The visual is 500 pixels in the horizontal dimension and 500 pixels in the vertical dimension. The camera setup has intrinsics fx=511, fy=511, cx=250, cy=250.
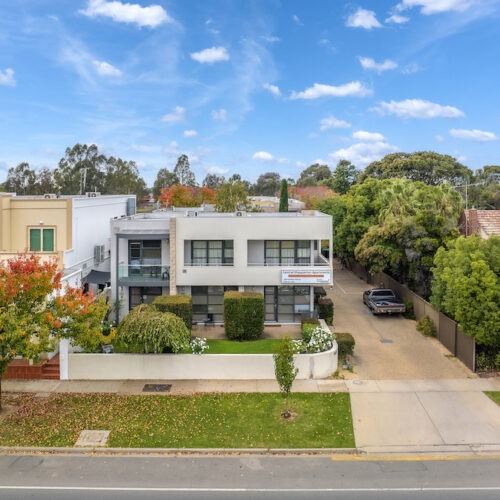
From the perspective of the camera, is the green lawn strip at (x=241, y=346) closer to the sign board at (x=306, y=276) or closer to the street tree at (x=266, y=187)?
the sign board at (x=306, y=276)

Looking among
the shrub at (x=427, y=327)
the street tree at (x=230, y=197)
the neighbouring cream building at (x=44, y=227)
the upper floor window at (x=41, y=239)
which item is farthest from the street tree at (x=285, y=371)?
the street tree at (x=230, y=197)

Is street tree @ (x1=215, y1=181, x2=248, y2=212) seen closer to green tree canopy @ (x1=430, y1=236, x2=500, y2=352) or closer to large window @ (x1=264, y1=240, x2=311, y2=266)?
large window @ (x1=264, y1=240, x2=311, y2=266)

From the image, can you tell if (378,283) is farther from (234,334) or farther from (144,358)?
(144,358)

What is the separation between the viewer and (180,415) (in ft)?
55.5

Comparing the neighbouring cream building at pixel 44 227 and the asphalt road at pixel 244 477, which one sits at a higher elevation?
the neighbouring cream building at pixel 44 227

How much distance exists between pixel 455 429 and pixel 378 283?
24.5 meters

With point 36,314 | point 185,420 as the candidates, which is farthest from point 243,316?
point 36,314

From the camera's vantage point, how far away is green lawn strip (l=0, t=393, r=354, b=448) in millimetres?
15227

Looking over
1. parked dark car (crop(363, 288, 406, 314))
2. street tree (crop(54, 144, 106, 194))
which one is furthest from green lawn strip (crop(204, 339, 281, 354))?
street tree (crop(54, 144, 106, 194))

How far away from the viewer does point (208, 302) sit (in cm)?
2739

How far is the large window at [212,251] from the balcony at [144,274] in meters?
1.76

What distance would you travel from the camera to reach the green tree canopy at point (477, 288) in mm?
19672

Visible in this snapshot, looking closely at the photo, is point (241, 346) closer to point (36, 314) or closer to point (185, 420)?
point (185, 420)

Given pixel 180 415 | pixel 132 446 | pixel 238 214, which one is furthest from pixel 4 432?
pixel 238 214
